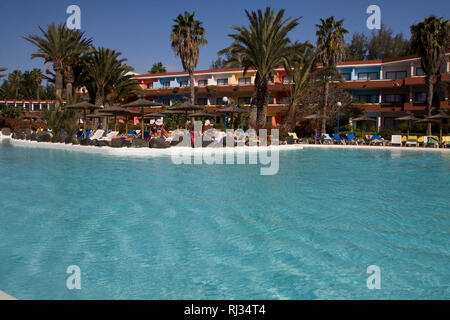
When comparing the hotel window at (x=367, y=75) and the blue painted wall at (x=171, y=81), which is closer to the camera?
the hotel window at (x=367, y=75)

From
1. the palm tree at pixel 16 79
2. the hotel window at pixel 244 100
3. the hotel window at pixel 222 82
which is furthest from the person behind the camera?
the palm tree at pixel 16 79

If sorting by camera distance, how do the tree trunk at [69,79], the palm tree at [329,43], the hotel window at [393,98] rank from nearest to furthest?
the palm tree at [329,43] < the tree trunk at [69,79] < the hotel window at [393,98]

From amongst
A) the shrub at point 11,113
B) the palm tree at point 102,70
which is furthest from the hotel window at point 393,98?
the shrub at point 11,113

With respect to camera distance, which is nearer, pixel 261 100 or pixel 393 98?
pixel 261 100

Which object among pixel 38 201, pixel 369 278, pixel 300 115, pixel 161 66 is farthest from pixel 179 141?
pixel 161 66

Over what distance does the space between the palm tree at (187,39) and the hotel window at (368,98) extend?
766 inches

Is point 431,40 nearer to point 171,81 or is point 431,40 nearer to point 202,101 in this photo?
point 202,101

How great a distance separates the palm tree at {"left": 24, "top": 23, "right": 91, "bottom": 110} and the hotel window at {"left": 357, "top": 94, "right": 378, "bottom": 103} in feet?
97.8

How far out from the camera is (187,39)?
3391 centimetres

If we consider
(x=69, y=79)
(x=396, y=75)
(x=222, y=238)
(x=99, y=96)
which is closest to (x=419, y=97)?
(x=396, y=75)

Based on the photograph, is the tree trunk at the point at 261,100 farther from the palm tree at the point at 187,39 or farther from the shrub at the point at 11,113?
the shrub at the point at 11,113

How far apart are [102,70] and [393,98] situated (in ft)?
101

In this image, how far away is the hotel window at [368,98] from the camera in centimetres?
4144
